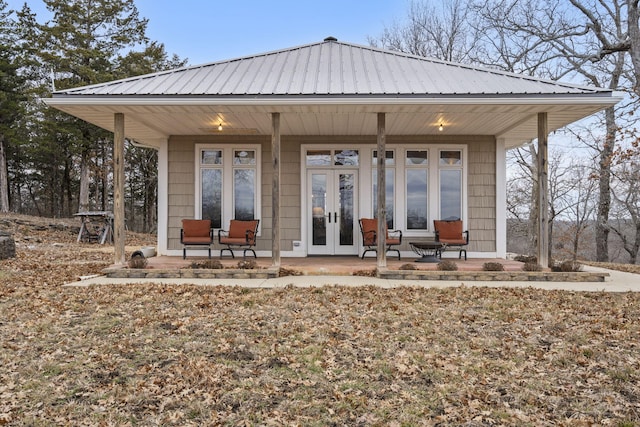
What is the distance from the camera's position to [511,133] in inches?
334

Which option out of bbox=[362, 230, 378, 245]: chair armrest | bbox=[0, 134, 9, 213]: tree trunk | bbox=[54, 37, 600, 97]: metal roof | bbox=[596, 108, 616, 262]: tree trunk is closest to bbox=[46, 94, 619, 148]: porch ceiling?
bbox=[54, 37, 600, 97]: metal roof

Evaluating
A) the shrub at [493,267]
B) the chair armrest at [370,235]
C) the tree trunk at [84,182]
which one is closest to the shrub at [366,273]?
the chair armrest at [370,235]

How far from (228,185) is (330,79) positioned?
3.44m

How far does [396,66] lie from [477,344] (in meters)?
5.66

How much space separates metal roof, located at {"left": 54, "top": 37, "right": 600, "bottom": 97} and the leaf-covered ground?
3062 millimetres

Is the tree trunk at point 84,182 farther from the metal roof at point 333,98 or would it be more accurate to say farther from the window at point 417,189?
the window at point 417,189

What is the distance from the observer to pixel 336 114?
716cm

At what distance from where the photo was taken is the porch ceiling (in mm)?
6078

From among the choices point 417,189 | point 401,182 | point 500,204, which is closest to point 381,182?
point 401,182

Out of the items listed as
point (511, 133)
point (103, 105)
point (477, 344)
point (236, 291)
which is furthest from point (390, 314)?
point (511, 133)

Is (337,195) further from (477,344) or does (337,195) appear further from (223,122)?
(477,344)

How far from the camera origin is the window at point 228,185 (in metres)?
8.98

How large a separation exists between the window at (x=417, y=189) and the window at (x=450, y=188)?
0.33 meters

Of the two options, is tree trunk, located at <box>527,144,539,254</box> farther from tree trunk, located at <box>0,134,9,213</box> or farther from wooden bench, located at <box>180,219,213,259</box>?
tree trunk, located at <box>0,134,9,213</box>
